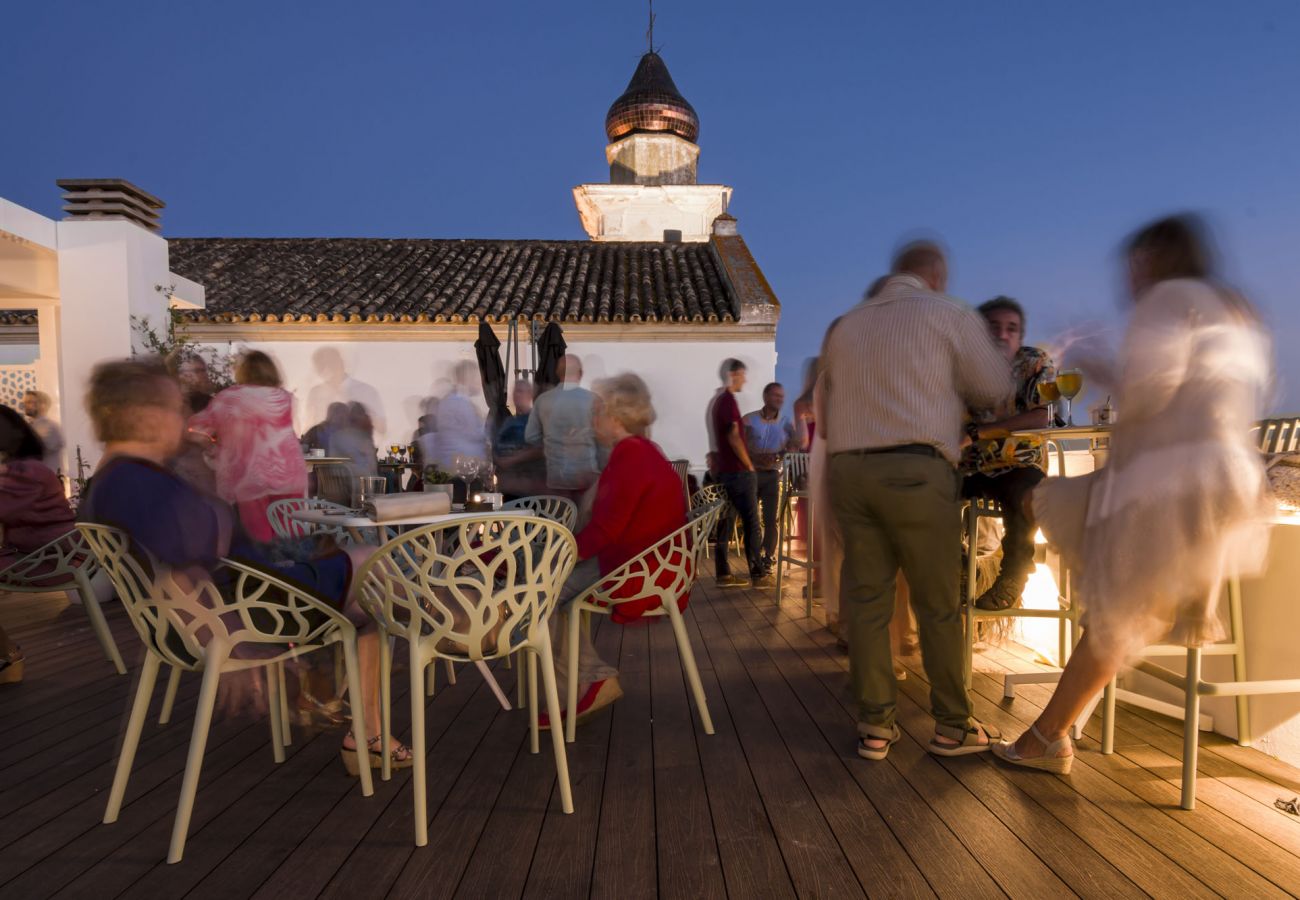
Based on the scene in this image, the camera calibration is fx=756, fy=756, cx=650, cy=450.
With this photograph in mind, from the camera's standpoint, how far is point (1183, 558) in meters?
1.98

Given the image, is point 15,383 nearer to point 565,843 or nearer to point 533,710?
point 533,710

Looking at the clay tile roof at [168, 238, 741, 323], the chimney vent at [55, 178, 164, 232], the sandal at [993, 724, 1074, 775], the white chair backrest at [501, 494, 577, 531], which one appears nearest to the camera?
the sandal at [993, 724, 1074, 775]

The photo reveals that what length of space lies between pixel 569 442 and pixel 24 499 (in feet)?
9.56

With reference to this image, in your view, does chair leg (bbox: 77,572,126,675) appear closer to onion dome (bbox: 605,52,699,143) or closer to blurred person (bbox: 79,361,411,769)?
blurred person (bbox: 79,361,411,769)

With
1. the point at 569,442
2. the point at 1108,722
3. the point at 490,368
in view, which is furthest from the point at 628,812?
the point at 490,368

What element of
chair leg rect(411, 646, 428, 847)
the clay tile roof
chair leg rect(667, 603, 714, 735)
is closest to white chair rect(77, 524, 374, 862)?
chair leg rect(411, 646, 428, 847)

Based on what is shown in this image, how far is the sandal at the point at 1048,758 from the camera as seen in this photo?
7.88ft

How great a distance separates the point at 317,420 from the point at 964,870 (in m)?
13.1

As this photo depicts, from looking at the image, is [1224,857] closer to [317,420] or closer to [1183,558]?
[1183,558]

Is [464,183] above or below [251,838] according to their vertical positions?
above

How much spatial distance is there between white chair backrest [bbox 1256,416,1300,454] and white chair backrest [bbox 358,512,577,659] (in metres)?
2.38

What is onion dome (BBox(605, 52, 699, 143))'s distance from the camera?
76.9 ft

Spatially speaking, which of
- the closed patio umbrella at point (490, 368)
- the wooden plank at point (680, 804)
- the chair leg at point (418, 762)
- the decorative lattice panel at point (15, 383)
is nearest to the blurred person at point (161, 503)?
the chair leg at point (418, 762)

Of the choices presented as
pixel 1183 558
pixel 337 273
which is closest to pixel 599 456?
pixel 1183 558
